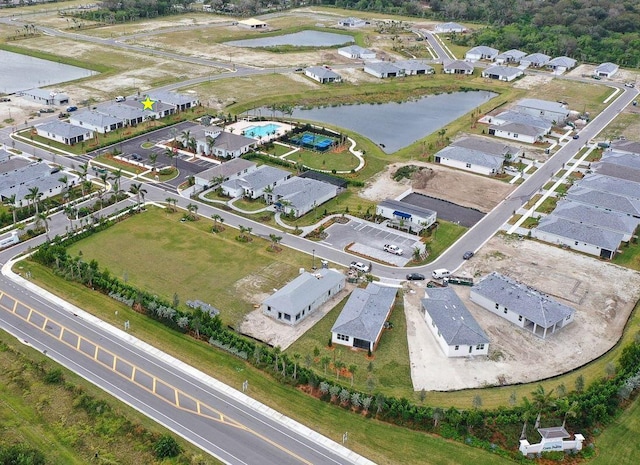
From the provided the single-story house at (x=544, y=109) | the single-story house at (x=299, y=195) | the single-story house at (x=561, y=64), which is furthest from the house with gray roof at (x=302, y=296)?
the single-story house at (x=561, y=64)

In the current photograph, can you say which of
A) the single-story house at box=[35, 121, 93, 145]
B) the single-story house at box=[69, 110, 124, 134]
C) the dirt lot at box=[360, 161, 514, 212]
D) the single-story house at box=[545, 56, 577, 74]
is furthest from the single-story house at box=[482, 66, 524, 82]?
the single-story house at box=[35, 121, 93, 145]

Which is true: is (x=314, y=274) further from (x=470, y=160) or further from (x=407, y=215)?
(x=470, y=160)

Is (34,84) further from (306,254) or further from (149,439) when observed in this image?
(149,439)

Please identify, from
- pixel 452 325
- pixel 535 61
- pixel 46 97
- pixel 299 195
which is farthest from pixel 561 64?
pixel 46 97

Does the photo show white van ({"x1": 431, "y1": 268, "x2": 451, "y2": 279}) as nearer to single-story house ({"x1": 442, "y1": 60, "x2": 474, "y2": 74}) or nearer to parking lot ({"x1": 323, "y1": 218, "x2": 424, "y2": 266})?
parking lot ({"x1": 323, "y1": 218, "x2": 424, "y2": 266})

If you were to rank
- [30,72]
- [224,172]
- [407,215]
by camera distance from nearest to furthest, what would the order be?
[407,215] → [224,172] → [30,72]

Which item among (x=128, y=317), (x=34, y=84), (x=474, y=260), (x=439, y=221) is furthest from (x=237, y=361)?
(x=34, y=84)
